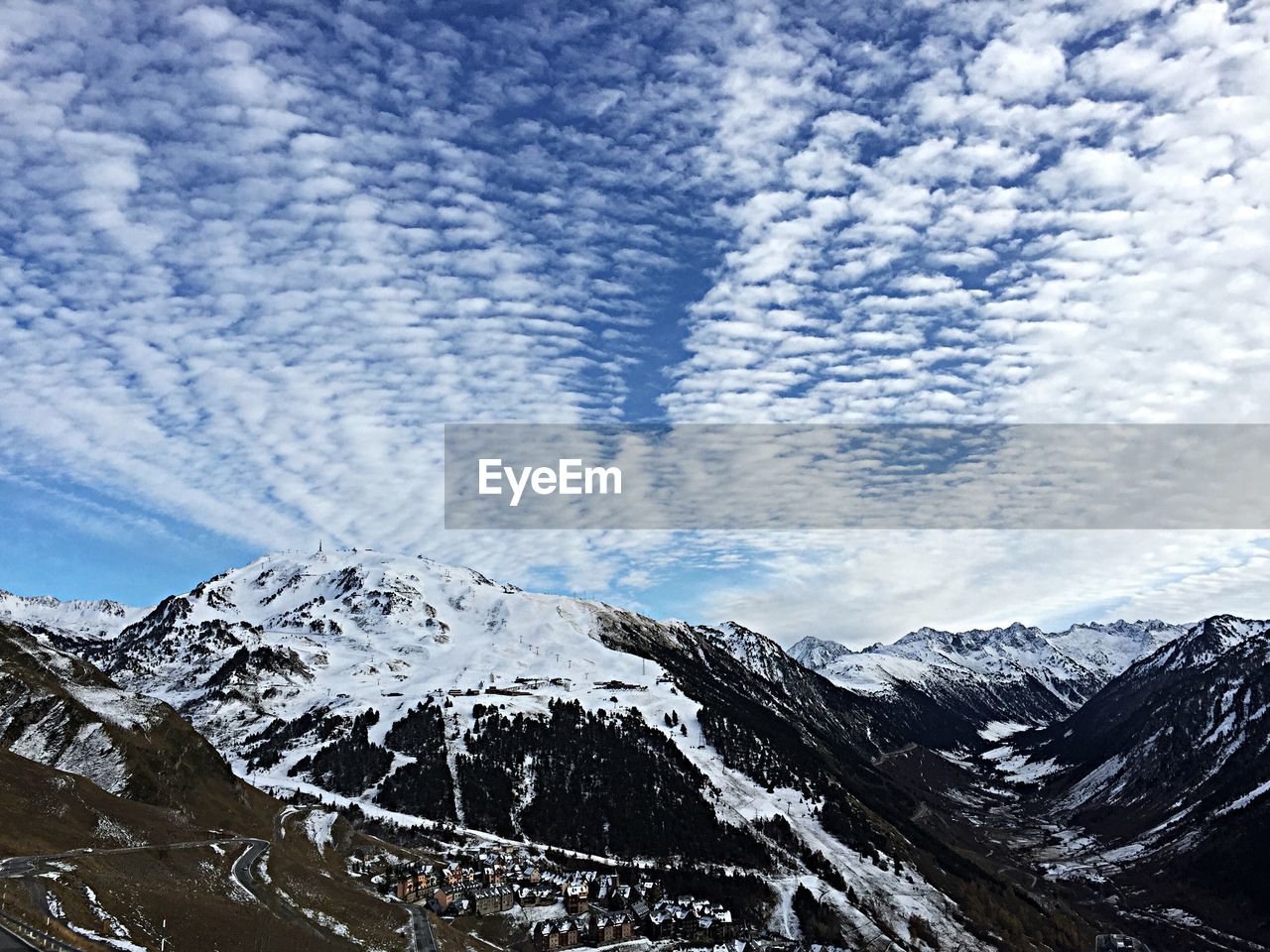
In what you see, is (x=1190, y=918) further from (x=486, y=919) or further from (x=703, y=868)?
(x=486, y=919)

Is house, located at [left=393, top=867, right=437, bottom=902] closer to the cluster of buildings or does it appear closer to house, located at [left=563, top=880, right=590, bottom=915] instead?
the cluster of buildings

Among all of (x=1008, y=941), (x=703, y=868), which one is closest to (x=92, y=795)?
(x=703, y=868)

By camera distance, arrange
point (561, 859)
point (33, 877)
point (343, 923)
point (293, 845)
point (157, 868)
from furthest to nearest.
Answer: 1. point (561, 859)
2. point (293, 845)
3. point (343, 923)
4. point (157, 868)
5. point (33, 877)

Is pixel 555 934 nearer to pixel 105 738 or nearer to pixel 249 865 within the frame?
pixel 249 865

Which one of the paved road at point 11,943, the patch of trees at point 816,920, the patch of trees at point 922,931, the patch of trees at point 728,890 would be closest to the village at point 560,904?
the patch of trees at point 728,890

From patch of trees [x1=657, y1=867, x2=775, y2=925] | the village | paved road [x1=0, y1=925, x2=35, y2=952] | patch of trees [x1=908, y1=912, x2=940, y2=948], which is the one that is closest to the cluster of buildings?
the village

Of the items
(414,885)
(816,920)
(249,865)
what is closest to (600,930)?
(414,885)
